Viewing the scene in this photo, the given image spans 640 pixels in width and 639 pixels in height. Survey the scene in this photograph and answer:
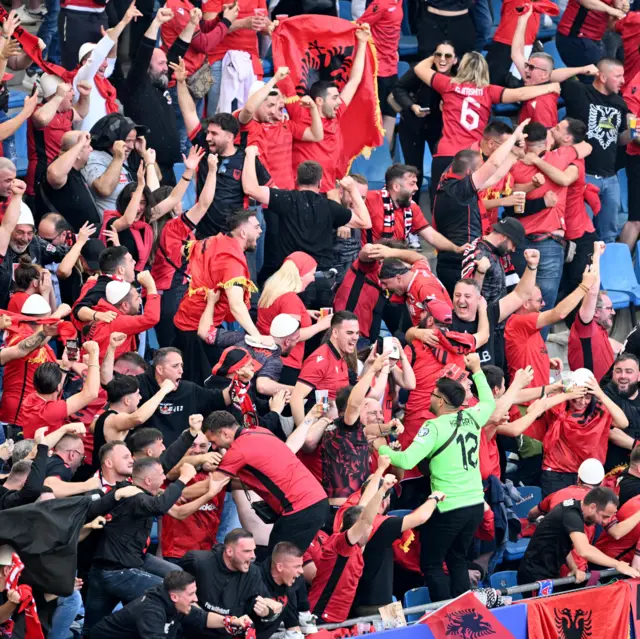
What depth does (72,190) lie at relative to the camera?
1225cm

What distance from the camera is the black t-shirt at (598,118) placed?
49.3 ft

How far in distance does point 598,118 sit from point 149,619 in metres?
7.74

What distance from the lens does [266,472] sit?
395 inches

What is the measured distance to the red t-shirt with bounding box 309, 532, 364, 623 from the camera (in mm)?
10250

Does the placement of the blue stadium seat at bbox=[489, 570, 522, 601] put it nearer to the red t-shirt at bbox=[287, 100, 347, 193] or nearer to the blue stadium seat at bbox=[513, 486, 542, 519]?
the blue stadium seat at bbox=[513, 486, 542, 519]

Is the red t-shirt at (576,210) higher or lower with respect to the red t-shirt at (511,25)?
lower

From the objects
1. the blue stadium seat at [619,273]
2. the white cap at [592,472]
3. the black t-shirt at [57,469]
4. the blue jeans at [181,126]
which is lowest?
the blue stadium seat at [619,273]

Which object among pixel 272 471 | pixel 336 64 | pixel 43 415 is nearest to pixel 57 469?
pixel 43 415

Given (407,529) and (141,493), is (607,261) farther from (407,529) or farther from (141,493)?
(141,493)

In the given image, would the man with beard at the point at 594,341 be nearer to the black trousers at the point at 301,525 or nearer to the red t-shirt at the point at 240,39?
the red t-shirt at the point at 240,39

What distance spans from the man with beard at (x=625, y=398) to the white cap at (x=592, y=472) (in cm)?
81

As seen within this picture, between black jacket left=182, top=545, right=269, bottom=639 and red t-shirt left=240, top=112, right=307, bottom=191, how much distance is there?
14.4ft

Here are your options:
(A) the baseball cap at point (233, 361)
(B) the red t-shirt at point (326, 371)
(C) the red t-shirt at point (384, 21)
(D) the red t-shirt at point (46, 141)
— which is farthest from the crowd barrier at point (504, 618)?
(C) the red t-shirt at point (384, 21)

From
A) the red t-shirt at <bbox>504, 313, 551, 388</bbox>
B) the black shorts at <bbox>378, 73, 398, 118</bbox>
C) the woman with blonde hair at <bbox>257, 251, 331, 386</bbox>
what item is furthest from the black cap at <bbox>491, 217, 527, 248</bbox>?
the black shorts at <bbox>378, 73, 398, 118</bbox>
